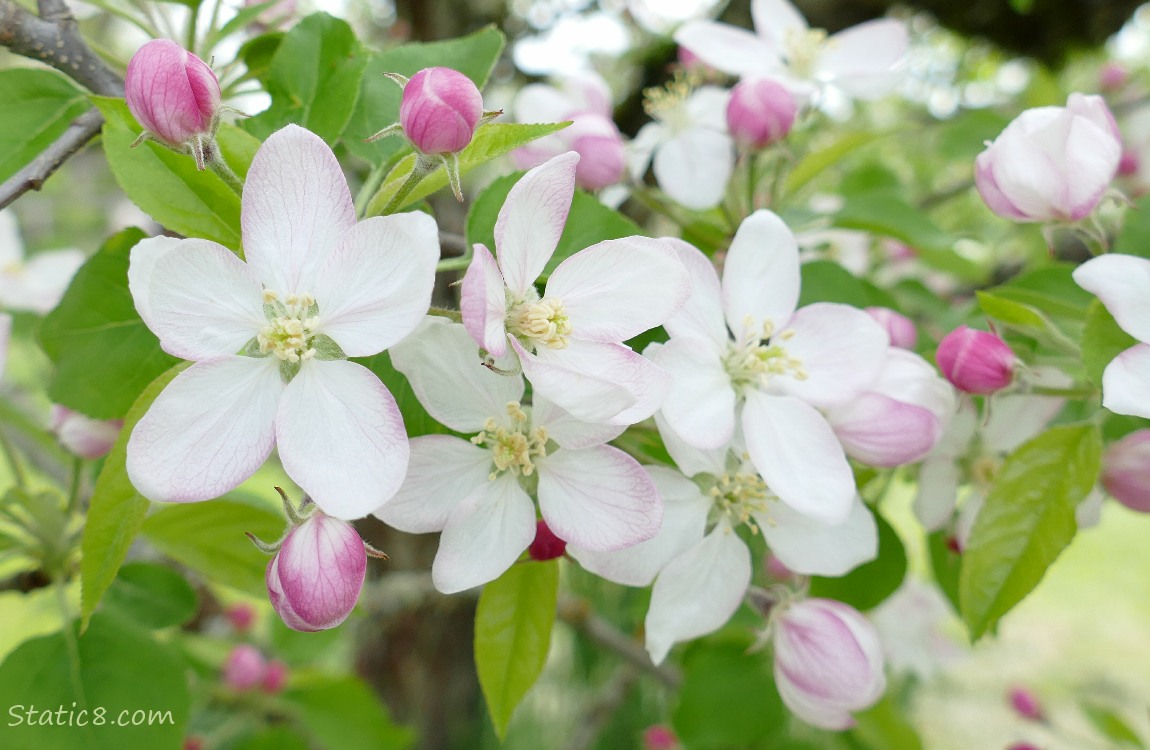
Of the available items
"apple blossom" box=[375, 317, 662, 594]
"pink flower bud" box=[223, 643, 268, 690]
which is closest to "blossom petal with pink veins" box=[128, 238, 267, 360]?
"apple blossom" box=[375, 317, 662, 594]

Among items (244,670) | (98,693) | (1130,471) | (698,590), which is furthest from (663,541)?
(244,670)

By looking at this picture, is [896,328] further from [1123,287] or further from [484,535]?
[484,535]

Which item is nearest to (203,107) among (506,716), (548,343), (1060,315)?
(548,343)

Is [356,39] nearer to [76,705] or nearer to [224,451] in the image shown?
[224,451]

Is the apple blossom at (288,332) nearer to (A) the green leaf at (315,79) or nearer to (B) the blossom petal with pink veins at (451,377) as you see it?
(B) the blossom petal with pink veins at (451,377)

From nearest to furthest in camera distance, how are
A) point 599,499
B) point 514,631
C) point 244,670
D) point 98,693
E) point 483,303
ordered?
1. point 483,303
2. point 599,499
3. point 514,631
4. point 98,693
5. point 244,670

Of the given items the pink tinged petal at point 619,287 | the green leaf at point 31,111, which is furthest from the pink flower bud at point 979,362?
the green leaf at point 31,111
